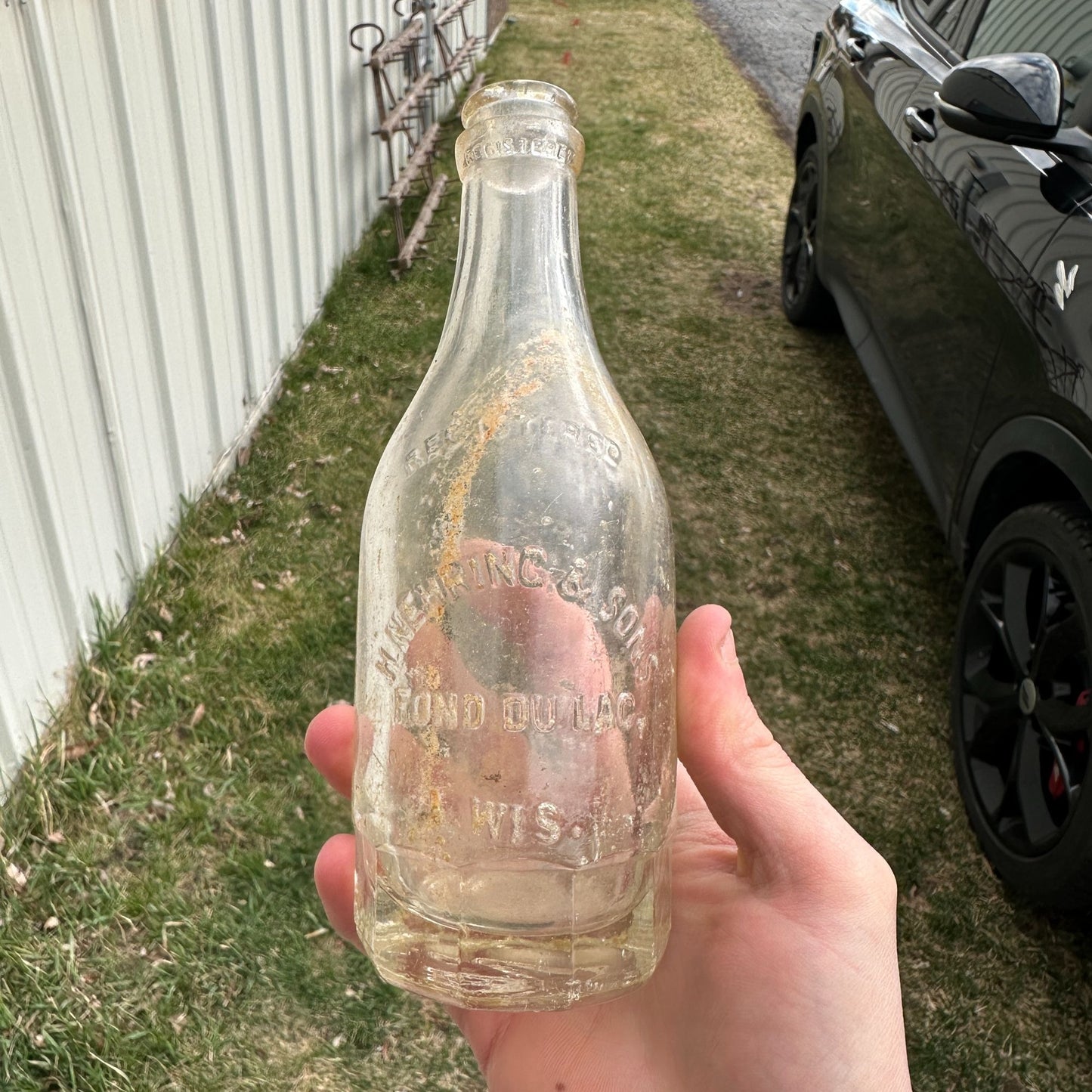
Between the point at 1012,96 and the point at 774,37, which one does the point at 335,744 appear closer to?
the point at 1012,96

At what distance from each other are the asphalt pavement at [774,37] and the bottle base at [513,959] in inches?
328

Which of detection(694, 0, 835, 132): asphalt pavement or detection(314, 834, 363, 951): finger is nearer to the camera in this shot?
detection(314, 834, 363, 951): finger

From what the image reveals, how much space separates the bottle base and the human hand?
0.47 ft

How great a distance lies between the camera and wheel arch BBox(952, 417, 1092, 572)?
232 cm

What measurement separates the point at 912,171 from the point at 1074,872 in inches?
88.0

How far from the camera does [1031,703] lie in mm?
2488

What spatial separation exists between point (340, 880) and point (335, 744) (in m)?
0.22

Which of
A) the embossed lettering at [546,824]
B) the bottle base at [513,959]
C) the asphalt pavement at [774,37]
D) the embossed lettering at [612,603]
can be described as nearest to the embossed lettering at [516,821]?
the embossed lettering at [546,824]

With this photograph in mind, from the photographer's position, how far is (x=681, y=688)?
1.47 metres

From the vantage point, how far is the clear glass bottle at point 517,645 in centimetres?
122

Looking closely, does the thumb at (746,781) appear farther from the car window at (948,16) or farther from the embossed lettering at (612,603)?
the car window at (948,16)

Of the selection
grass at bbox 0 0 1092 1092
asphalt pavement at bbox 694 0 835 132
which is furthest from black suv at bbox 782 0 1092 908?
asphalt pavement at bbox 694 0 835 132

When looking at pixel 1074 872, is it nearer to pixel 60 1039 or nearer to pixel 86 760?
pixel 60 1039

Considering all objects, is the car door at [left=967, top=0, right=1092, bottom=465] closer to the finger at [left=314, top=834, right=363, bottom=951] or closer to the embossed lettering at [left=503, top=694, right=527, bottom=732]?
the embossed lettering at [left=503, top=694, right=527, bottom=732]
